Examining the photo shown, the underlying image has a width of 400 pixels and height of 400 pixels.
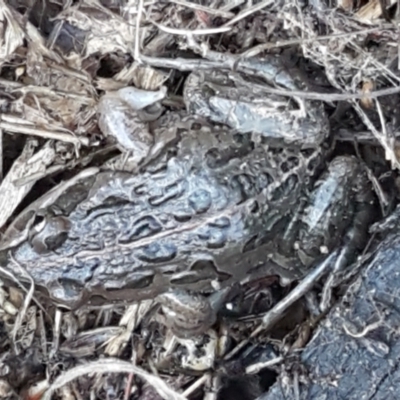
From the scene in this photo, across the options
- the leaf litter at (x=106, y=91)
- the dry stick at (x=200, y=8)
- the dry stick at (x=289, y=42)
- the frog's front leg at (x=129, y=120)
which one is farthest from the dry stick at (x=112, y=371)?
the dry stick at (x=200, y=8)

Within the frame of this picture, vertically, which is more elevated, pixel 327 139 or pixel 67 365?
pixel 327 139

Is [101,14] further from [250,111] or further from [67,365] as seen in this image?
[67,365]

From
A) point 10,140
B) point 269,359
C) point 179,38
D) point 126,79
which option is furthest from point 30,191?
point 269,359

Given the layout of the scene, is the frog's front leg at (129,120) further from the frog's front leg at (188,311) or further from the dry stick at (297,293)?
the dry stick at (297,293)

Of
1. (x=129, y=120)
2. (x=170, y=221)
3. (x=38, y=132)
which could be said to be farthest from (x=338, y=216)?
(x=38, y=132)

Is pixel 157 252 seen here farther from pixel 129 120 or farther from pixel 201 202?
pixel 129 120

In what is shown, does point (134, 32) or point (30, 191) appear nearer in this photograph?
point (134, 32)

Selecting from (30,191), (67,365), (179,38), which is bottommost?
(67,365)
